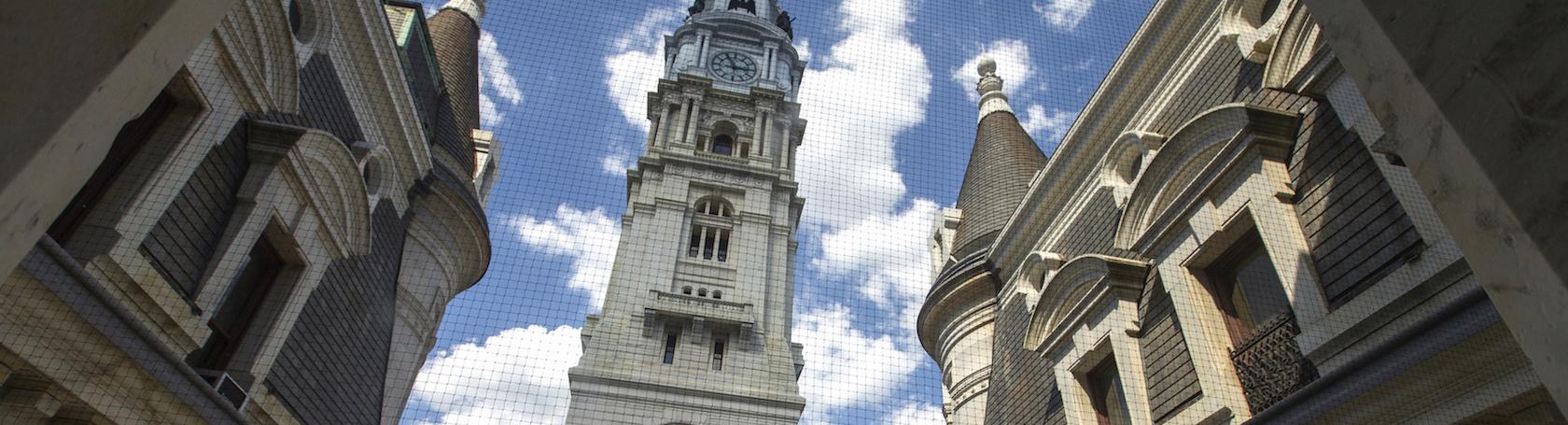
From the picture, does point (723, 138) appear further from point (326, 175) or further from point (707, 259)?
point (326, 175)

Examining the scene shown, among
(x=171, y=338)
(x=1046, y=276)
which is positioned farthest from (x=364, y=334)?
(x=1046, y=276)

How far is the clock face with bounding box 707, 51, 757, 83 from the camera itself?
38.2 metres

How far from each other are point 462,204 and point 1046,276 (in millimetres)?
8801

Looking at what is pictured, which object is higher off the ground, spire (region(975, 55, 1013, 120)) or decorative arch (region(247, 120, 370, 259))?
spire (region(975, 55, 1013, 120))

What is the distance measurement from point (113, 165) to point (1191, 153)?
9.27 metres

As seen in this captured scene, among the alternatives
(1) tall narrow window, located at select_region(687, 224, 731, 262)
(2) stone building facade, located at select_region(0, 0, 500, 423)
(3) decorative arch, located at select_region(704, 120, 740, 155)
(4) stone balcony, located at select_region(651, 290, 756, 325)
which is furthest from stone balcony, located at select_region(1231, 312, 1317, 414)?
(3) decorative arch, located at select_region(704, 120, 740, 155)

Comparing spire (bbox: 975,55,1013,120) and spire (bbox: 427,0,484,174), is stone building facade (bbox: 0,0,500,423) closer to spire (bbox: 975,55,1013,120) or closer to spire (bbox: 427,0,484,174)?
spire (bbox: 427,0,484,174)

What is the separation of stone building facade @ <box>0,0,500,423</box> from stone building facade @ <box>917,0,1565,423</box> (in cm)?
631

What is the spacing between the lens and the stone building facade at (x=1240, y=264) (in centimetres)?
545

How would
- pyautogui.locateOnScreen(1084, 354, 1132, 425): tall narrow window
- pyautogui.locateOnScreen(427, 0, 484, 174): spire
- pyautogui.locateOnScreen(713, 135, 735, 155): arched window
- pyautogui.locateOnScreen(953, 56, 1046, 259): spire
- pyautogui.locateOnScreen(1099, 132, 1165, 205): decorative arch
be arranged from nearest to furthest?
1. pyautogui.locateOnScreen(1084, 354, 1132, 425): tall narrow window
2. pyautogui.locateOnScreen(1099, 132, 1165, 205): decorative arch
3. pyautogui.locateOnScreen(427, 0, 484, 174): spire
4. pyautogui.locateOnScreen(953, 56, 1046, 259): spire
5. pyautogui.locateOnScreen(713, 135, 735, 155): arched window

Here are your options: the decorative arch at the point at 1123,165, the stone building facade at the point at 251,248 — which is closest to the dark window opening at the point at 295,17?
the stone building facade at the point at 251,248

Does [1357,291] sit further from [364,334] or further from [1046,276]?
[364,334]

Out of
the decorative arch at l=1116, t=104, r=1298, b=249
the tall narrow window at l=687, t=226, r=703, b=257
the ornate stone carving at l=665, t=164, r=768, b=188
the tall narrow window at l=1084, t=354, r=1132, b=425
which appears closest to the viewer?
the decorative arch at l=1116, t=104, r=1298, b=249

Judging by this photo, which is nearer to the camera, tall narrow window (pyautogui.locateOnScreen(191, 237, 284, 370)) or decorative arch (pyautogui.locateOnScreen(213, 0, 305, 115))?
decorative arch (pyautogui.locateOnScreen(213, 0, 305, 115))
